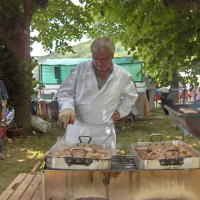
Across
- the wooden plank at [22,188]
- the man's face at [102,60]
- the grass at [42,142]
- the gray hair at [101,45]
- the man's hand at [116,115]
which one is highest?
the gray hair at [101,45]

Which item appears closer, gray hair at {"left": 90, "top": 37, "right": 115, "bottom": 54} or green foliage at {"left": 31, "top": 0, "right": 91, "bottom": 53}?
gray hair at {"left": 90, "top": 37, "right": 115, "bottom": 54}

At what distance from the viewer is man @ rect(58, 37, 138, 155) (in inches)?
107

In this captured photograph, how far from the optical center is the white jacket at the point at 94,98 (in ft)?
8.91

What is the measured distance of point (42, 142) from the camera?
809cm

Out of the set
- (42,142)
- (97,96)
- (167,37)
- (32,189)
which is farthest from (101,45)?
(42,142)

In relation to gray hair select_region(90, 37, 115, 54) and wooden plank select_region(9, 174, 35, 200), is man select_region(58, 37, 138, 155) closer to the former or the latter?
gray hair select_region(90, 37, 115, 54)

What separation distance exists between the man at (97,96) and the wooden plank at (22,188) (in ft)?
1.78

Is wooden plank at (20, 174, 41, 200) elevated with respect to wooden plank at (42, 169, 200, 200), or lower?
lower

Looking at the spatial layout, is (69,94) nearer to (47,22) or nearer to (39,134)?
(39,134)

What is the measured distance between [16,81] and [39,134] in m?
1.67

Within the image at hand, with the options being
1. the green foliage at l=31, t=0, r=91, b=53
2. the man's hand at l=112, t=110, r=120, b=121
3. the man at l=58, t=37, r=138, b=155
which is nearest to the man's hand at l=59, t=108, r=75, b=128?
the man at l=58, t=37, r=138, b=155

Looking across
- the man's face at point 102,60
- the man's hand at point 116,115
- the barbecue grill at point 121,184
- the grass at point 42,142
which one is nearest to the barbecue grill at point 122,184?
the barbecue grill at point 121,184

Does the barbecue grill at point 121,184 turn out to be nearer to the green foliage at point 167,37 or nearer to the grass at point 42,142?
the grass at point 42,142

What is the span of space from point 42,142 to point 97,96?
5.70 metres
